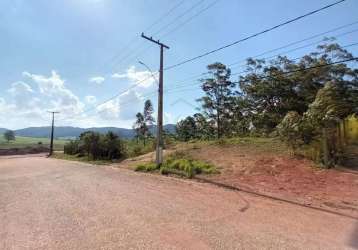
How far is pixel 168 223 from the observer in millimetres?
6938

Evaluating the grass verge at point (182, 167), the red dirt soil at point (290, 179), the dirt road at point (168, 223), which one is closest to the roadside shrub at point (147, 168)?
the grass verge at point (182, 167)

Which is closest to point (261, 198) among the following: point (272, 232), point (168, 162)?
point (272, 232)

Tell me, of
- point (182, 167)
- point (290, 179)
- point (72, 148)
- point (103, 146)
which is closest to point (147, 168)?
point (182, 167)

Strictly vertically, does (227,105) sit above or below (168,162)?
above

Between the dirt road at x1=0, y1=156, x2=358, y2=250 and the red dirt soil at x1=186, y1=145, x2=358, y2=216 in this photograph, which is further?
the red dirt soil at x1=186, y1=145, x2=358, y2=216

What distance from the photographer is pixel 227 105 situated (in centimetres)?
4241

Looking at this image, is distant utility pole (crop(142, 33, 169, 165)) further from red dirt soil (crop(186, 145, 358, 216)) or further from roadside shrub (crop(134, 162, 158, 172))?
red dirt soil (crop(186, 145, 358, 216))

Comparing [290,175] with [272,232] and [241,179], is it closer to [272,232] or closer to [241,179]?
[241,179]

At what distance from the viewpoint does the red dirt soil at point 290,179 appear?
9.38 meters

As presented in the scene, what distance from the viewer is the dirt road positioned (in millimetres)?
5695

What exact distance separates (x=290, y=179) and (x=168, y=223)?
685 cm

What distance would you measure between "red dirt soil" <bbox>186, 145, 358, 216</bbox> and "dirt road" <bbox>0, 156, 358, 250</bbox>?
1.14 m

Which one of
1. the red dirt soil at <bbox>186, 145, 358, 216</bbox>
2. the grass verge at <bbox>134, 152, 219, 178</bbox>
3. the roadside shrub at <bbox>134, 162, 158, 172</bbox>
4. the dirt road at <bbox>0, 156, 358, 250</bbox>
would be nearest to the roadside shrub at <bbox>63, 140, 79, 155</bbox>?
the roadside shrub at <bbox>134, 162, 158, 172</bbox>

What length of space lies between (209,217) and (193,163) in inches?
415
